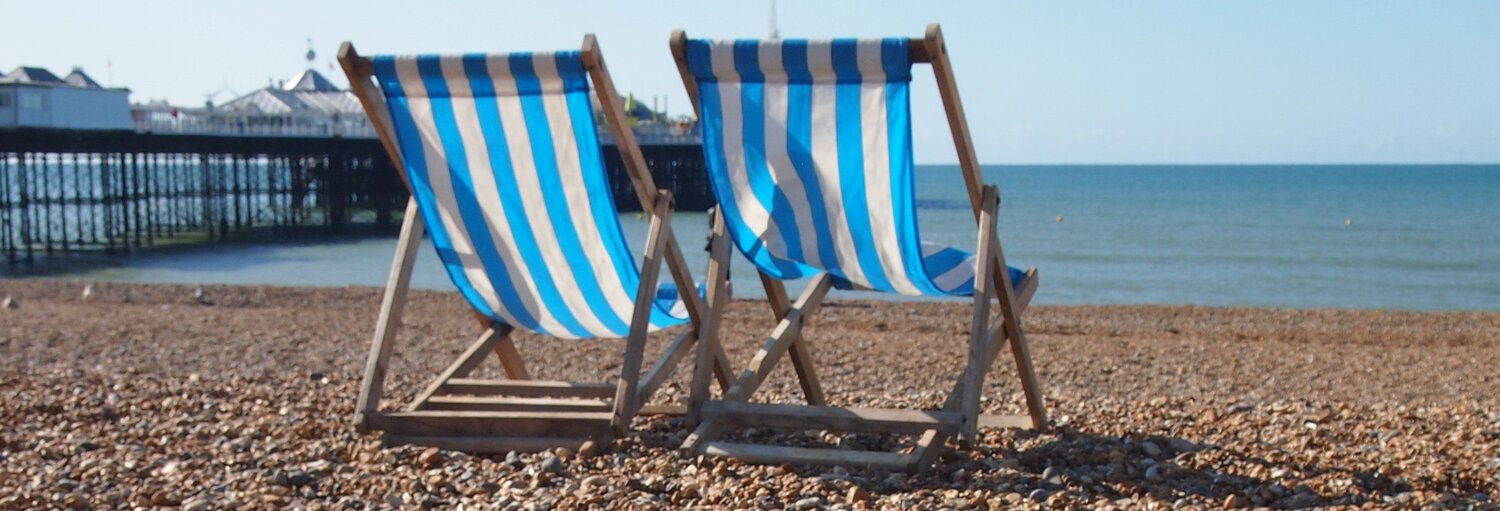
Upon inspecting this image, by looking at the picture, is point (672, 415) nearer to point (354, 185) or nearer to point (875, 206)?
point (875, 206)

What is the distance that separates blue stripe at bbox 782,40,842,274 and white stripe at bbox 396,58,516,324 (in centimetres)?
94

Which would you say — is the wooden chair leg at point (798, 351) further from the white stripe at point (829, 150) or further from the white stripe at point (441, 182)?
the white stripe at point (441, 182)

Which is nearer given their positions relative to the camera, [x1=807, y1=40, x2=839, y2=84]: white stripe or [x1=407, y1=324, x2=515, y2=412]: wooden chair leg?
[x1=807, y1=40, x2=839, y2=84]: white stripe

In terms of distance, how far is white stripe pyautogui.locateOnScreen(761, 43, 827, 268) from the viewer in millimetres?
3395

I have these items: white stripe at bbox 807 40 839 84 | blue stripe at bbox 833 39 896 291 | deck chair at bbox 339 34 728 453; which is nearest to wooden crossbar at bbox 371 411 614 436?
deck chair at bbox 339 34 728 453

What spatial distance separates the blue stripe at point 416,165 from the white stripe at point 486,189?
0.13 metres

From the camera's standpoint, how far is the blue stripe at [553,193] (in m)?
3.54

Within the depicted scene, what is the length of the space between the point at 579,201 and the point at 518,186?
0.59ft

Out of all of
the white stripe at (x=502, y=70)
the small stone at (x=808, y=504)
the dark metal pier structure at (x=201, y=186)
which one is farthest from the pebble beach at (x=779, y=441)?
the dark metal pier structure at (x=201, y=186)

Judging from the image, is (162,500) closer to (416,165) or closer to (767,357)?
(416,165)

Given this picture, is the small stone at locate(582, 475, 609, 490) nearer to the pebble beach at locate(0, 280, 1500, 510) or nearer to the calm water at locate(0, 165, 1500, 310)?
the pebble beach at locate(0, 280, 1500, 510)

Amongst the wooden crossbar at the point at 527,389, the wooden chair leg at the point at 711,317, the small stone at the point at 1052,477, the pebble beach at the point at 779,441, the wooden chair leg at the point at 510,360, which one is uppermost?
the wooden chair leg at the point at 711,317

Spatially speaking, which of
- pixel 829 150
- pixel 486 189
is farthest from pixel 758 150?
pixel 486 189

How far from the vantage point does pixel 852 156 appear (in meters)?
3.46
